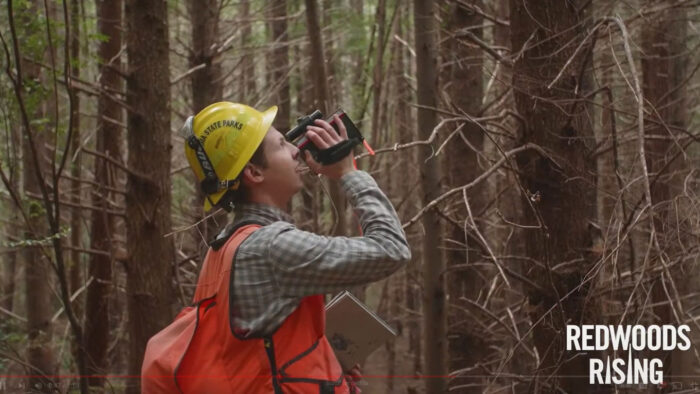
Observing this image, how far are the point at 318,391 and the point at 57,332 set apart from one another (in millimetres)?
12708

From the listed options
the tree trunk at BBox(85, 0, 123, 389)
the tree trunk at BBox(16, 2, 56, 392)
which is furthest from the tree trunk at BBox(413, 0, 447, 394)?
the tree trunk at BBox(16, 2, 56, 392)

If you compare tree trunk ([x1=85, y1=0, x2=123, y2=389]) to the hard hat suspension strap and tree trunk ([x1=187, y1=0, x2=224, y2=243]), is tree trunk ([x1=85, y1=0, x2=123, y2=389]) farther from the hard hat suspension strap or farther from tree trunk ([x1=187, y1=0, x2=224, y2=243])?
the hard hat suspension strap

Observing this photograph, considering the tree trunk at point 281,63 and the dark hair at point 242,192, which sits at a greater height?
the tree trunk at point 281,63

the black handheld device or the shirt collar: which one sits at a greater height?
the black handheld device

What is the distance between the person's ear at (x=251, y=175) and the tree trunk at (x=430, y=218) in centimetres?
316

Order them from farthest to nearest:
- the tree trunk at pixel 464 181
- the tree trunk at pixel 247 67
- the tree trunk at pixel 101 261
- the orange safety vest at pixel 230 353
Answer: the tree trunk at pixel 247 67, the tree trunk at pixel 464 181, the tree trunk at pixel 101 261, the orange safety vest at pixel 230 353

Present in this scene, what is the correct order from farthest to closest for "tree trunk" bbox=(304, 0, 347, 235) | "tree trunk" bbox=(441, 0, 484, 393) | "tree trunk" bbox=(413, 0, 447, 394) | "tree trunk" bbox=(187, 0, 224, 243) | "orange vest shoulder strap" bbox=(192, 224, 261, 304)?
"tree trunk" bbox=(441, 0, 484, 393) < "tree trunk" bbox=(187, 0, 224, 243) < "tree trunk" bbox=(304, 0, 347, 235) < "tree trunk" bbox=(413, 0, 447, 394) < "orange vest shoulder strap" bbox=(192, 224, 261, 304)

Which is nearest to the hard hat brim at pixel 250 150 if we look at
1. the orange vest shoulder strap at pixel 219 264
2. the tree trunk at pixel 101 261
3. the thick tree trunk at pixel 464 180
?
the orange vest shoulder strap at pixel 219 264

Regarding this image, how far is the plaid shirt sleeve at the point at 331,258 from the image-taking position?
260 cm

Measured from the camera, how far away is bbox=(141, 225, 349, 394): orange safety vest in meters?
2.58

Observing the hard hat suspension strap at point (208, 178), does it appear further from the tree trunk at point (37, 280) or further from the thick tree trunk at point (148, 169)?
the tree trunk at point (37, 280)

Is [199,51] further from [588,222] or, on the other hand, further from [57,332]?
[57,332]

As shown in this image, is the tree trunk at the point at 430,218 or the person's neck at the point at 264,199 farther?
the tree trunk at the point at 430,218

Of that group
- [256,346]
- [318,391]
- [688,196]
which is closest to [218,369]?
[256,346]
